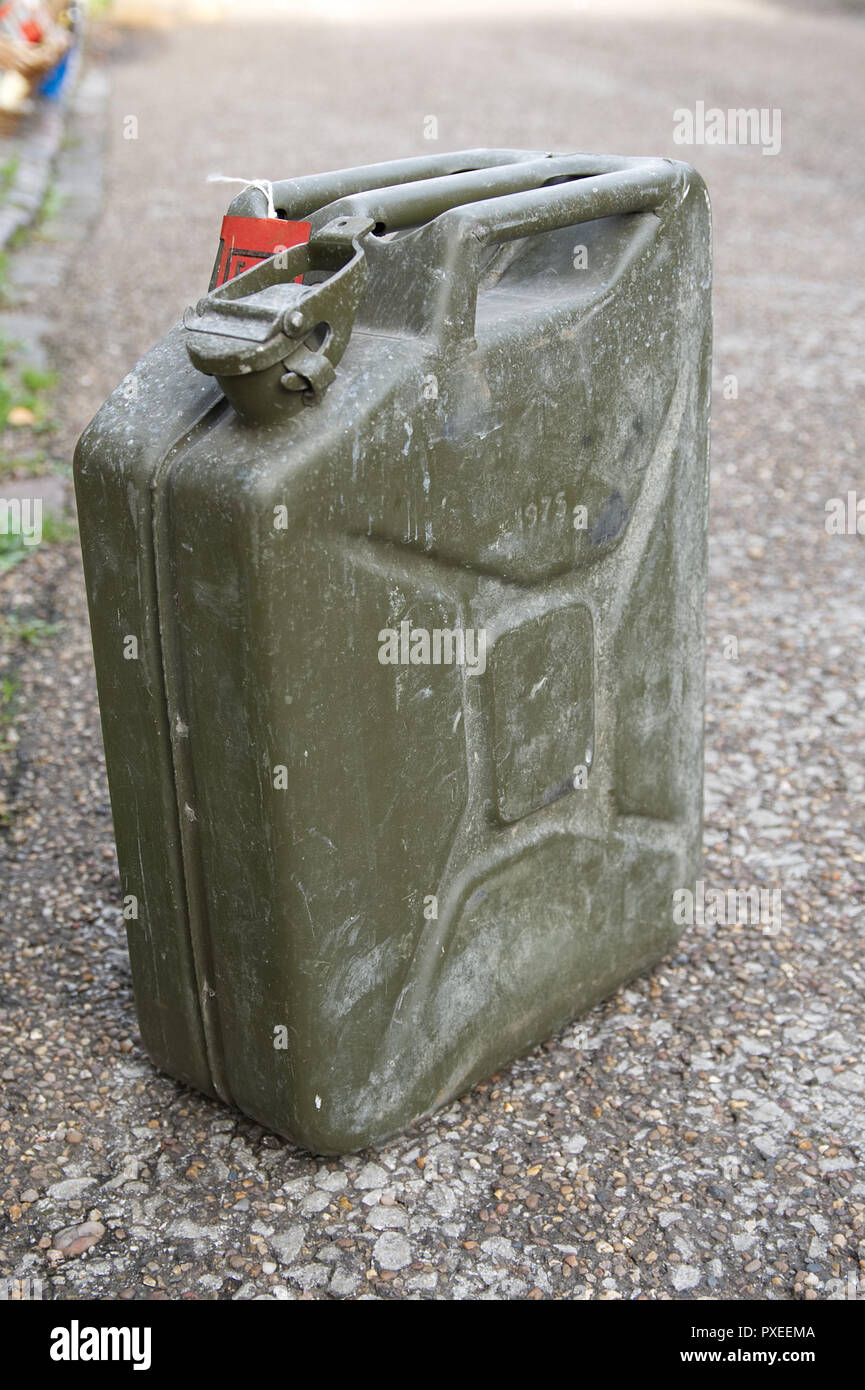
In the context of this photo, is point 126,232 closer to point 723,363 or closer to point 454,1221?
point 723,363

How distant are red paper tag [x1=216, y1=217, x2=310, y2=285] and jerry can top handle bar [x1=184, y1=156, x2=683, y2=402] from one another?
46 mm

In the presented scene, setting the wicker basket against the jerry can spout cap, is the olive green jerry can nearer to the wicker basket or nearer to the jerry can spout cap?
the jerry can spout cap

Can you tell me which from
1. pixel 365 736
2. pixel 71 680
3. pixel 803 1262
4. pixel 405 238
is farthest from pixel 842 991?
pixel 71 680

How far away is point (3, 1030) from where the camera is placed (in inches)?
83.5

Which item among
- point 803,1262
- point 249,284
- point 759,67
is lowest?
point 803,1262

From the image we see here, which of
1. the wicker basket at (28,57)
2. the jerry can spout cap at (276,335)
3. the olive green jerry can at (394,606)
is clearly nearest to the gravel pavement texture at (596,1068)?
the olive green jerry can at (394,606)

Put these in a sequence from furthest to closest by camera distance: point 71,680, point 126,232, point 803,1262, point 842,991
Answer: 1. point 126,232
2. point 71,680
3. point 842,991
4. point 803,1262

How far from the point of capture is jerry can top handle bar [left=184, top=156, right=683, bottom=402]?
1.46 m

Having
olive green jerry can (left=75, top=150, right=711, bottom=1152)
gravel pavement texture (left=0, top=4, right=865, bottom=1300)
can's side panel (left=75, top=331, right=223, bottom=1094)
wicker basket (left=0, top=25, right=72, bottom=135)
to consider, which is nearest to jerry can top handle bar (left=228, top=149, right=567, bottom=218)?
olive green jerry can (left=75, top=150, right=711, bottom=1152)

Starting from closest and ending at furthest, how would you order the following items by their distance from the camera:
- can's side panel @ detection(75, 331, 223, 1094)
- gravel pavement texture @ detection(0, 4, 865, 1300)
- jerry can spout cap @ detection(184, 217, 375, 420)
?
jerry can spout cap @ detection(184, 217, 375, 420), can's side panel @ detection(75, 331, 223, 1094), gravel pavement texture @ detection(0, 4, 865, 1300)

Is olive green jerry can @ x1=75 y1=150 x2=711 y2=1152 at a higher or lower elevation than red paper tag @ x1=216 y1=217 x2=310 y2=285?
lower

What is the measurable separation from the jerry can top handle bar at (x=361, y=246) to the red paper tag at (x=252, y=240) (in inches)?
1.8

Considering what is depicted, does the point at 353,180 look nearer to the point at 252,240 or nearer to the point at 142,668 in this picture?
the point at 252,240
